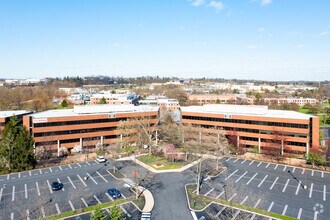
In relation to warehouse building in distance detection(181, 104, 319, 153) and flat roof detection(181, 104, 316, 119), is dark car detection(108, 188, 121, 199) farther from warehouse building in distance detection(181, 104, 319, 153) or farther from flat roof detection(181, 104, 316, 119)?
flat roof detection(181, 104, 316, 119)

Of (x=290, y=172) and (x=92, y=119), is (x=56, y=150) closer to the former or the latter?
(x=92, y=119)

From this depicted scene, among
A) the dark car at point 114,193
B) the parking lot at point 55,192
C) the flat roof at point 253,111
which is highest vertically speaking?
the flat roof at point 253,111

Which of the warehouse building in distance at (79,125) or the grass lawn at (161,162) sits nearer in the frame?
the grass lawn at (161,162)

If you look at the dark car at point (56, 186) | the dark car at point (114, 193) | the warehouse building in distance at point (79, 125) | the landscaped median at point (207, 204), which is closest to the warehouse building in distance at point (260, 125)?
the warehouse building in distance at point (79, 125)

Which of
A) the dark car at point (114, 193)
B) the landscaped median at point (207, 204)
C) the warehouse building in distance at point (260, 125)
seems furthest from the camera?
the warehouse building in distance at point (260, 125)

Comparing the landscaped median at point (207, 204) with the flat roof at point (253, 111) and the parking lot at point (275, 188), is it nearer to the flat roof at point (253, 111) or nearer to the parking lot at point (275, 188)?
the parking lot at point (275, 188)

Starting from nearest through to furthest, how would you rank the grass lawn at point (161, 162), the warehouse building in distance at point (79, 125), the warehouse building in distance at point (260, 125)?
the grass lawn at point (161, 162) < the warehouse building in distance at point (260, 125) < the warehouse building in distance at point (79, 125)

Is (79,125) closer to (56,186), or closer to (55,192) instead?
(56,186)
